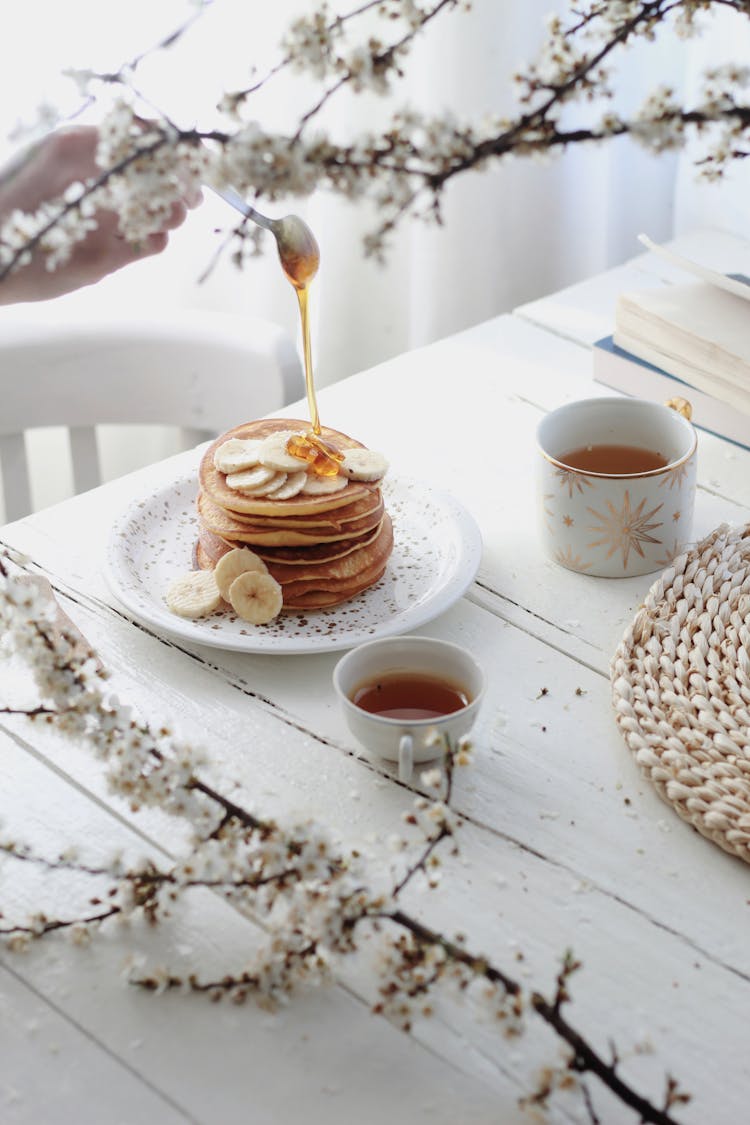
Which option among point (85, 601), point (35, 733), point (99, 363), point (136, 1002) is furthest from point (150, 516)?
point (136, 1002)

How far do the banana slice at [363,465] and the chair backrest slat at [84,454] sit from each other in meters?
0.57

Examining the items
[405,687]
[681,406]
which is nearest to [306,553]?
[405,687]

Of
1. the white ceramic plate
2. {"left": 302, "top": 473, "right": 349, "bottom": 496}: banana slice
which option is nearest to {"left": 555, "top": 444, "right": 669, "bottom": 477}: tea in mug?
the white ceramic plate

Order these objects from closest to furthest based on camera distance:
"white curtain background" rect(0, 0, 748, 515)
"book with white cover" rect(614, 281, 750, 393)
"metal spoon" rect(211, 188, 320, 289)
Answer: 1. "metal spoon" rect(211, 188, 320, 289)
2. "book with white cover" rect(614, 281, 750, 393)
3. "white curtain background" rect(0, 0, 748, 515)

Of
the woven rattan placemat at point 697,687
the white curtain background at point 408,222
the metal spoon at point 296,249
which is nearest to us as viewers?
the woven rattan placemat at point 697,687

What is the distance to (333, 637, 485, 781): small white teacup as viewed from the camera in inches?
33.9

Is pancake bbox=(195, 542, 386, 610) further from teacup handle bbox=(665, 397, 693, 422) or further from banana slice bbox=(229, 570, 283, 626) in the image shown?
teacup handle bbox=(665, 397, 693, 422)

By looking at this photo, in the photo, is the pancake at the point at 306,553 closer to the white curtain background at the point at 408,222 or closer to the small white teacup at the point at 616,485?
the small white teacup at the point at 616,485

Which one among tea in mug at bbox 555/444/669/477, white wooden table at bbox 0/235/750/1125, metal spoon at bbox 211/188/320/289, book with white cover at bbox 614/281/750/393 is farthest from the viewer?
book with white cover at bbox 614/281/750/393

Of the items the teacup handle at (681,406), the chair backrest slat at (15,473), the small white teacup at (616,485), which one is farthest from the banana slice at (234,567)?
the chair backrest slat at (15,473)

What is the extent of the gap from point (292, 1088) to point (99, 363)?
99 cm

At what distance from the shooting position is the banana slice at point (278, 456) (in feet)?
3.31

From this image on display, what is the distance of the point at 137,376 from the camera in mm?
1501

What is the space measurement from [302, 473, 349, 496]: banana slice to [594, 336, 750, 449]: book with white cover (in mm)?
408
